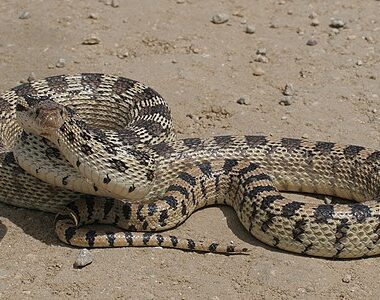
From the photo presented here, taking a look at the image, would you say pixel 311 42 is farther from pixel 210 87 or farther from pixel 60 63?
pixel 60 63

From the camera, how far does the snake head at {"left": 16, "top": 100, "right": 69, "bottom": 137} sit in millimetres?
8789

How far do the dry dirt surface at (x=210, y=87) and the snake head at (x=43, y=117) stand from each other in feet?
4.44

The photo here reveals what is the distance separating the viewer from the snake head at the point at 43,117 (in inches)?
346

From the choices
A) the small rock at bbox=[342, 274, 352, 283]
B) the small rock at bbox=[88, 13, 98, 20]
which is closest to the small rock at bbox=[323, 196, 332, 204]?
the small rock at bbox=[342, 274, 352, 283]

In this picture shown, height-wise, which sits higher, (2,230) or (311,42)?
(311,42)

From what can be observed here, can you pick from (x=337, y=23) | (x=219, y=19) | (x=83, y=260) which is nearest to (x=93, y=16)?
(x=219, y=19)

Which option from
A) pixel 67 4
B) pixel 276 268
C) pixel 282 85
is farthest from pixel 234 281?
pixel 67 4

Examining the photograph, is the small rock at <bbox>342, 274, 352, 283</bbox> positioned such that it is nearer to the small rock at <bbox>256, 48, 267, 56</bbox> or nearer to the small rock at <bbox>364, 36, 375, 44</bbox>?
the small rock at <bbox>256, 48, 267, 56</bbox>

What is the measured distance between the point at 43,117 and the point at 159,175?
2117 mm

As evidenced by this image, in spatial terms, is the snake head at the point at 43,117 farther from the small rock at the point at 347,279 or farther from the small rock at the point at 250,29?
the small rock at the point at 250,29

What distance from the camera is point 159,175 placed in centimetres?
1038

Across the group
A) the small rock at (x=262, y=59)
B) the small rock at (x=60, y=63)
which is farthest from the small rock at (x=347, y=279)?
the small rock at (x=60, y=63)

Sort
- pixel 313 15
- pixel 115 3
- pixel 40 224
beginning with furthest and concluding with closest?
pixel 115 3, pixel 313 15, pixel 40 224

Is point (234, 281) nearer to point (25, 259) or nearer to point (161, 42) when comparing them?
point (25, 259)
